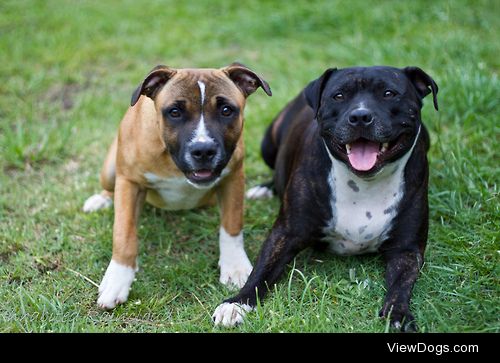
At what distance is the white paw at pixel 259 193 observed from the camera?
5527 mm

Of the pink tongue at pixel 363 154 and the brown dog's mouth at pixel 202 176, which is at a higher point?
the pink tongue at pixel 363 154

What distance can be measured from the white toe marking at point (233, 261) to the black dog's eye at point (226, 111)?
0.85 metres

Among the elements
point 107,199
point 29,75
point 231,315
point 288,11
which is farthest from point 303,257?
point 288,11

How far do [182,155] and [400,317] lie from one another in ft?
5.09

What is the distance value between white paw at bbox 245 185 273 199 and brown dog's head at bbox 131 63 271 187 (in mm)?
1381

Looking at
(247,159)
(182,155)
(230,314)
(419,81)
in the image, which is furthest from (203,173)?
(247,159)

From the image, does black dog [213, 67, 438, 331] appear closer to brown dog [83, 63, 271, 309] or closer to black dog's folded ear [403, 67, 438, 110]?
black dog's folded ear [403, 67, 438, 110]

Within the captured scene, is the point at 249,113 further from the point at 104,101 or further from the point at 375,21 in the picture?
the point at 375,21

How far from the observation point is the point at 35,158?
5.97m

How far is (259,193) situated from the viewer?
553 centimetres

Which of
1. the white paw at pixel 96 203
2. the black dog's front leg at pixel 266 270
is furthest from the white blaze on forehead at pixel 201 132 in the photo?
the white paw at pixel 96 203

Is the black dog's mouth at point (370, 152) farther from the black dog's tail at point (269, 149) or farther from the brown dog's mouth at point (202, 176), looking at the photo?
the black dog's tail at point (269, 149)

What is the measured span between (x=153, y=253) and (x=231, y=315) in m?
1.18

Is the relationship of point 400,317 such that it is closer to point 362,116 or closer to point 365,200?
point 365,200
